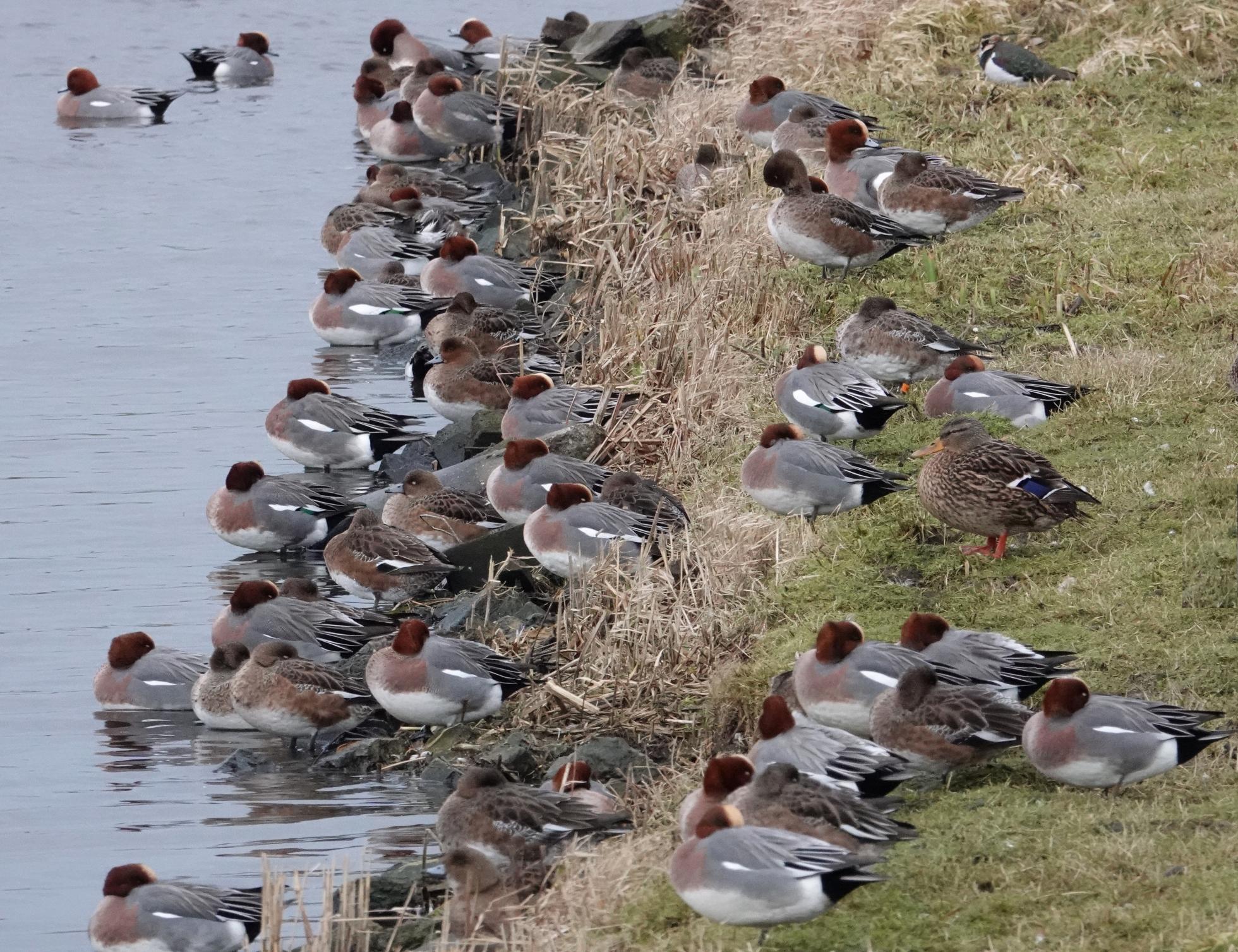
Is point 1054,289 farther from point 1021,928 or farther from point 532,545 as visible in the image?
point 1021,928

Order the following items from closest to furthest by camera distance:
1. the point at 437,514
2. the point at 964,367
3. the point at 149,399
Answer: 1. the point at 964,367
2. the point at 437,514
3. the point at 149,399

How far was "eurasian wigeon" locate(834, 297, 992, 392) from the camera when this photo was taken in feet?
29.6

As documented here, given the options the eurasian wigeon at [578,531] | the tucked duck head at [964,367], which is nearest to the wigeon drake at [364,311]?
the eurasian wigeon at [578,531]

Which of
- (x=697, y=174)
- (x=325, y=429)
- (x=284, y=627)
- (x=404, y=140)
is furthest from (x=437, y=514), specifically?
(x=404, y=140)

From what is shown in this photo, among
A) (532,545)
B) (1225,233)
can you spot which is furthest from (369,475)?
(1225,233)

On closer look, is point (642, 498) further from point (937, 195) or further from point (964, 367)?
point (937, 195)

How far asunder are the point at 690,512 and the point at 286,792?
2.41 metres

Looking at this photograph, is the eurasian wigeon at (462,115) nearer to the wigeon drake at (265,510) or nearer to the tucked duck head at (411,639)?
the wigeon drake at (265,510)

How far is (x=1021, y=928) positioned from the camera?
4.73 meters

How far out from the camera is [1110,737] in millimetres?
5355

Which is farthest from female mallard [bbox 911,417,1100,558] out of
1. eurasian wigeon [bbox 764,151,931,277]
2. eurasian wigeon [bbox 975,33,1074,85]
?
eurasian wigeon [bbox 975,33,1074,85]

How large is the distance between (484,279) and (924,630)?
7262 mm

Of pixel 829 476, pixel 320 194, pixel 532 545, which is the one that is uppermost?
pixel 829 476

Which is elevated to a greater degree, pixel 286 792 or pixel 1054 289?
pixel 1054 289
